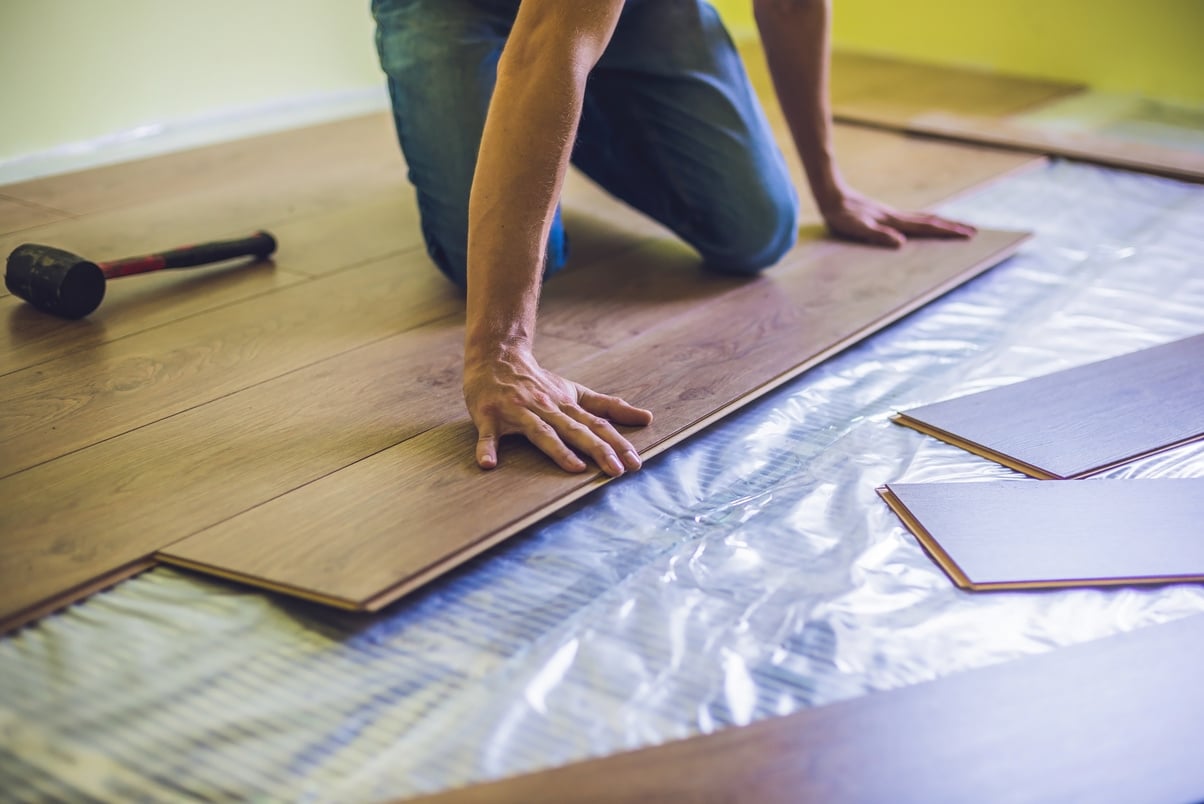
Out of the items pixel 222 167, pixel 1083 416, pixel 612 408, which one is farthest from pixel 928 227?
pixel 222 167

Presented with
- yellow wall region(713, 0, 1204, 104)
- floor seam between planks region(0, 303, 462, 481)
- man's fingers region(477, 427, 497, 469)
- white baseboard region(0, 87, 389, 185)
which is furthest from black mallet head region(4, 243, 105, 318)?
yellow wall region(713, 0, 1204, 104)

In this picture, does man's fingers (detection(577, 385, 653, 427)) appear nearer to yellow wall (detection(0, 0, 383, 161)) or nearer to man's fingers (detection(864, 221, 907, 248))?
man's fingers (detection(864, 221, 907, 248))

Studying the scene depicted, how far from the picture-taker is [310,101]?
388cm

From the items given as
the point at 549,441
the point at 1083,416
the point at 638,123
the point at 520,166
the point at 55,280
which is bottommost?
the point at 1083,416

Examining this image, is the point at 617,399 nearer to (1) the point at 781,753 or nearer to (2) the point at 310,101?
(1) the point at 781,753

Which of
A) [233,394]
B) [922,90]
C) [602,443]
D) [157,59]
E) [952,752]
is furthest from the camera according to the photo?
[922,90]

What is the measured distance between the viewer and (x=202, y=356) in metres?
2.04

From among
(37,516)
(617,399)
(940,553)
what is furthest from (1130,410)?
(37,516)

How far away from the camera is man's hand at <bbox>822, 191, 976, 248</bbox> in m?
2.54

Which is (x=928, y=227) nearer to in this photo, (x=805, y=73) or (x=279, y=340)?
(x=805, y=73)

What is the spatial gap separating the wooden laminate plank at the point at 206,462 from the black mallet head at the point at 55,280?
1.56ft

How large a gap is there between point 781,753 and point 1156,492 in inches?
30.0

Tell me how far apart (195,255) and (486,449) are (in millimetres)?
1059

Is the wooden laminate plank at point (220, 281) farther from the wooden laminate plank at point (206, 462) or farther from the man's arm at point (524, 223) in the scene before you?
the man's arm at point (524, 223)
